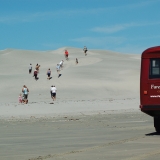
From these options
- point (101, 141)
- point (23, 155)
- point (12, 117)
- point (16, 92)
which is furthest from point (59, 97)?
point (23, 155)

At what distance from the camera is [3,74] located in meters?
57.8

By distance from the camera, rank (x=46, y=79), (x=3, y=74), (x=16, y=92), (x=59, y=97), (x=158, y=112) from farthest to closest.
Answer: (x=3, y=74)
(x=46, y=79)
(x=16, y=92)
(x=59, y=97)
(x=158, y=112)

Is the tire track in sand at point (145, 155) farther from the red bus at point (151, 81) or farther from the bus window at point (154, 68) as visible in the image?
the bus window at point (154, 68)

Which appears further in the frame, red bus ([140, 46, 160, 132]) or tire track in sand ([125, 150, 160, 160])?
red bus ([140, 46, 160, 132])

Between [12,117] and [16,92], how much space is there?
2004cm

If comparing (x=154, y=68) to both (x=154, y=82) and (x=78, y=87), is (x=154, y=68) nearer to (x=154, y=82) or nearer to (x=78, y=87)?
(x=154, y=82)

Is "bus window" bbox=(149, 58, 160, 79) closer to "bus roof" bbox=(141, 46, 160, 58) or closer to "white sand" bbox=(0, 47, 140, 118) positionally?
"bus roof" bbox=(141, 46, 160, 58)

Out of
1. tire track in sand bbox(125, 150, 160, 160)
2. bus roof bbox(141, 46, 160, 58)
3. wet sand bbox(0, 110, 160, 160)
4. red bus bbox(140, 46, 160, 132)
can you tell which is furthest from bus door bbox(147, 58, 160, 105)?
tire track in sand bbox(125, 150, 160, 160)

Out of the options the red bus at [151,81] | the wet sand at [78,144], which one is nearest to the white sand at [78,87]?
the wet sand at [78,144]

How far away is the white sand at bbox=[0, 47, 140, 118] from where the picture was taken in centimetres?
3104

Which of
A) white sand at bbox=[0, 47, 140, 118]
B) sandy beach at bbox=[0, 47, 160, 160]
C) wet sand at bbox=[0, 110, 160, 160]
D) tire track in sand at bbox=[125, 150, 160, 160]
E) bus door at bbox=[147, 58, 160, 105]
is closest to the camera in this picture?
tire track in sand at bbox=[125, 150, 160, 160]

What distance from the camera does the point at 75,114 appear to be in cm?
2800

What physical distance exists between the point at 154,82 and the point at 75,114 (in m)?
12.1

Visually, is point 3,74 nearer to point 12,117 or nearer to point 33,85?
point 33,85
